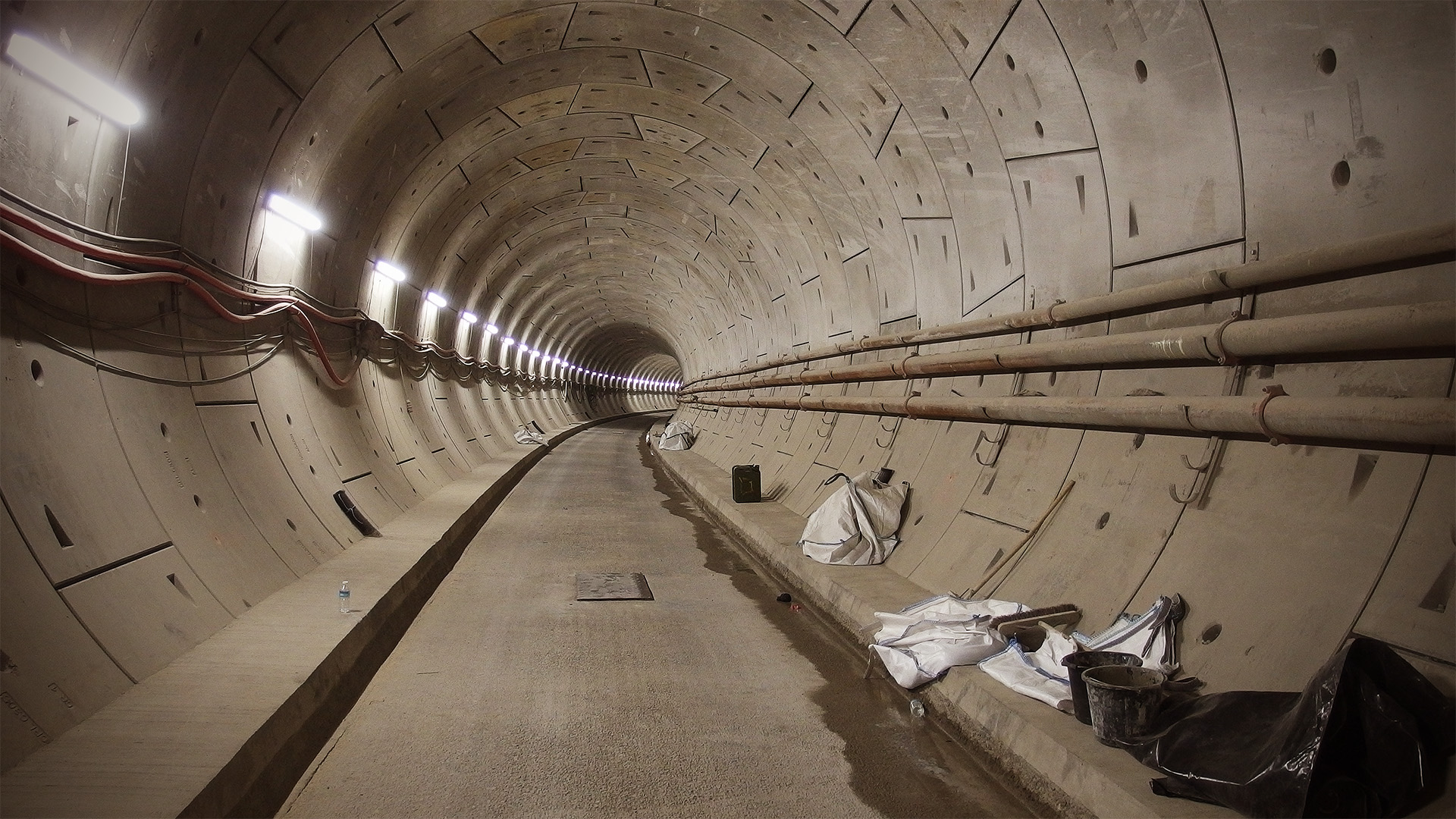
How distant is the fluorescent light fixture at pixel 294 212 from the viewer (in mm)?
7703

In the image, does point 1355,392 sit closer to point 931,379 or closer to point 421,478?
point 931,379

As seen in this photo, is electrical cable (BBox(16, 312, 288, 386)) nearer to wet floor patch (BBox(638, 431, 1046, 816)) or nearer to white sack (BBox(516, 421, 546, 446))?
wet floor patch (BBox(638, 431, 1046, 816))

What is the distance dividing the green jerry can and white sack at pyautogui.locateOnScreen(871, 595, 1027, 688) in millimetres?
6539

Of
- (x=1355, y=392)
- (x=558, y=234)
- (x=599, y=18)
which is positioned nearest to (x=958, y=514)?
(x=1355, y=392)

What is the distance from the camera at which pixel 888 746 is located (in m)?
4.59

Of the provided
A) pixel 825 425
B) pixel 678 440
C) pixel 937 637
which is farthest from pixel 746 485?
pixel 678 440

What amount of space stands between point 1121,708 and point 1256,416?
1.54 metres

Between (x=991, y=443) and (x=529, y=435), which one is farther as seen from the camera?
(x=529, y=435)

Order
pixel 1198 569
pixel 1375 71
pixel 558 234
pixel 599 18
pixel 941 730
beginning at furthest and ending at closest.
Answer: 1. pixel 558 234
2. pixel 599 18
3. pixel 941 730
4. pixel 1198 569
5. pixel 1375 71

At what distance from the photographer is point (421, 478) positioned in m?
13.0

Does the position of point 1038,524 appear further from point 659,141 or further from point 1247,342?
point 659,141

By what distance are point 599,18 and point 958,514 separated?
6.48 meters

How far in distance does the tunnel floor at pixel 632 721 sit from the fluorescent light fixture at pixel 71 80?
3668mm

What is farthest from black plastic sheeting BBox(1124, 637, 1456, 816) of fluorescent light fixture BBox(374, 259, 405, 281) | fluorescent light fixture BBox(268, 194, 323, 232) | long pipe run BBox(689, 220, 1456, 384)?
fluorescent light fixture BBox(374, 259, 405, 281)
